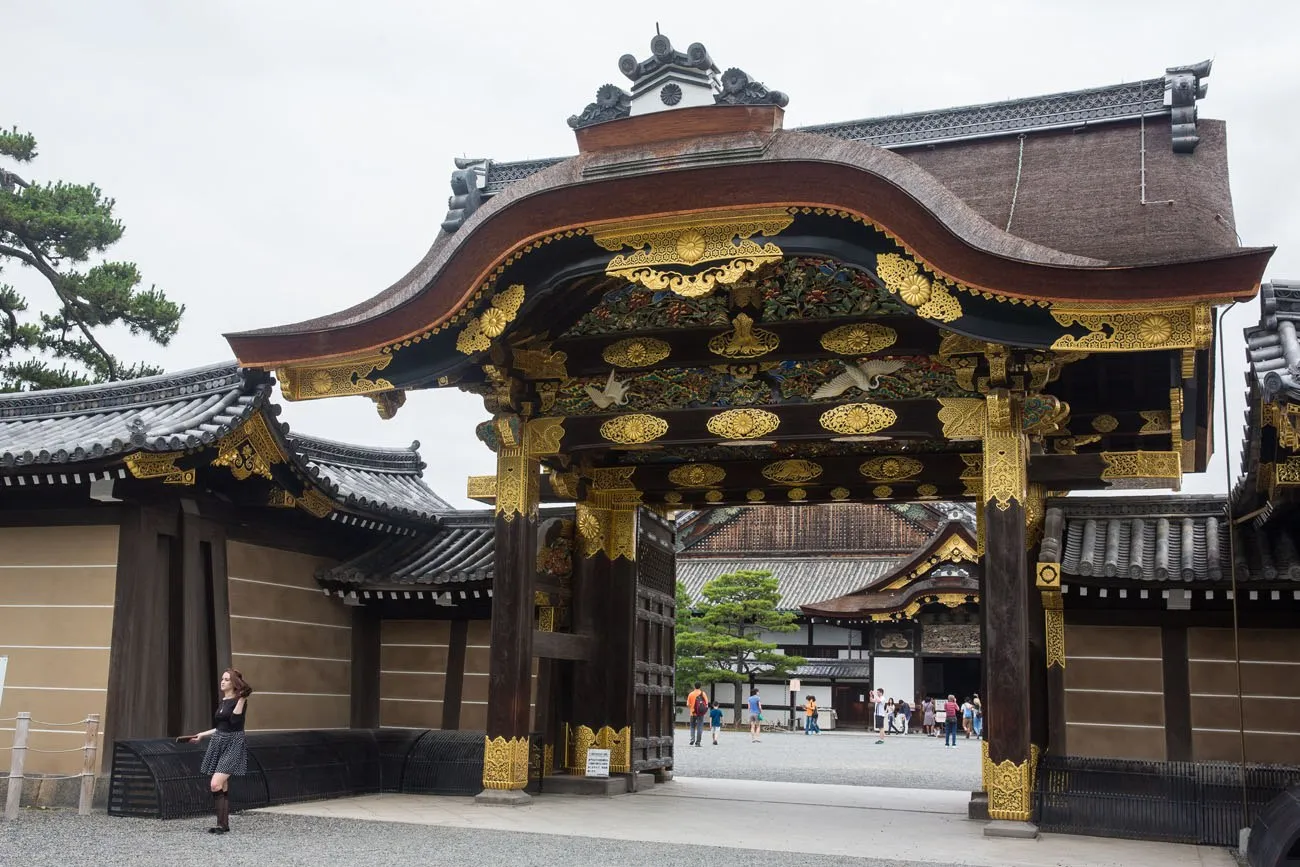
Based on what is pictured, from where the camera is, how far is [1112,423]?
11555mm

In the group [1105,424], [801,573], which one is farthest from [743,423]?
[801,573]

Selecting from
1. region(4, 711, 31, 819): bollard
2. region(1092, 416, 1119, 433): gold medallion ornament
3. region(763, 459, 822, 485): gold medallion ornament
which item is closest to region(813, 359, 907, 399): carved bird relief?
region(763, 459, 822, 485): gold medallion ornament

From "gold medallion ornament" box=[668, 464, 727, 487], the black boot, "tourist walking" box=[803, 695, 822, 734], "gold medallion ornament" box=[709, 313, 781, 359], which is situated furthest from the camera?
"tourist walking" box=[803, 695, 822, 734]

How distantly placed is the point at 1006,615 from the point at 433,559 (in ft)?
21.9

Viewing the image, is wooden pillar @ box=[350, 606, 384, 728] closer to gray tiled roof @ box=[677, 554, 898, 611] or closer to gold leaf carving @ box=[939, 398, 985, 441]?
gold leaf carving @ box=[939, 398, 985, 441]

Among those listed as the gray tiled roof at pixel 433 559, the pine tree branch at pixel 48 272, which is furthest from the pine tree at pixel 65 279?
the gray tiled roof at pixel 433 559

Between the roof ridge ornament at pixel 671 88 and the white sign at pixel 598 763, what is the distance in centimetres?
619

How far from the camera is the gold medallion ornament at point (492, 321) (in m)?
10.1

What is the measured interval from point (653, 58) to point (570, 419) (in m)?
3.35

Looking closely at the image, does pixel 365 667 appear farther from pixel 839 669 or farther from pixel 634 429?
pixel 839 669

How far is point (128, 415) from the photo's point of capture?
12.3 metres

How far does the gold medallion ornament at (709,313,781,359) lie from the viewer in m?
10.5

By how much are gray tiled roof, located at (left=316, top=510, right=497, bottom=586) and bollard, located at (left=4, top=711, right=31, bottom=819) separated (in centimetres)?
384

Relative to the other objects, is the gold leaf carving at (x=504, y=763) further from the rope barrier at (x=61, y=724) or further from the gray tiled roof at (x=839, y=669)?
the gray tiled roof at (x=839, y=669)
